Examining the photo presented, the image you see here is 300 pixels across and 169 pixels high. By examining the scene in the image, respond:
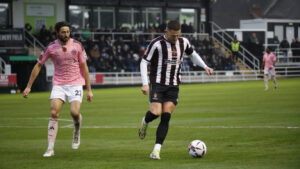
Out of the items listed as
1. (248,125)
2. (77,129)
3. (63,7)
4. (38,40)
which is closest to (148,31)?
(63,7)

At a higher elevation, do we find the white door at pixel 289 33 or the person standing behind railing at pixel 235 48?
the white door at pixel 289 33

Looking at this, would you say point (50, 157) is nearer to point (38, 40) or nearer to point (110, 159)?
point (110, 159)

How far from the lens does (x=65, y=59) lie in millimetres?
9930

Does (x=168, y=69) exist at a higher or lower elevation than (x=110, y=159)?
higher

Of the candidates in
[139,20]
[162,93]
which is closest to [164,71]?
[162,93]

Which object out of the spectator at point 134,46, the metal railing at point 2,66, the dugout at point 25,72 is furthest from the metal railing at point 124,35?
the dugout at point 25,72

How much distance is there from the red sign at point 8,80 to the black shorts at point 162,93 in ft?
83.3

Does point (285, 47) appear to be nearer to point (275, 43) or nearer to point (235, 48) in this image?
point (275, 43)

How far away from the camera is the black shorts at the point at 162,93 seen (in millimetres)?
9648

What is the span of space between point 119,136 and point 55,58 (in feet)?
9.68

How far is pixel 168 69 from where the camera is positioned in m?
9.71

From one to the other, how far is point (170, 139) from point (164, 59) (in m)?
2.46

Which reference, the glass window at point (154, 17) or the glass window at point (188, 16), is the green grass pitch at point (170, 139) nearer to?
the glass window at point (154, 17)

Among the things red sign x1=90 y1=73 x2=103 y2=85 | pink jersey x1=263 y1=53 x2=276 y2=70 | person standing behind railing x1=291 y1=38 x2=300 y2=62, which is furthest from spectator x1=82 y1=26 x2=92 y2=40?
person standing behind railing x1=291 y1=38 x2=300 y2=62
